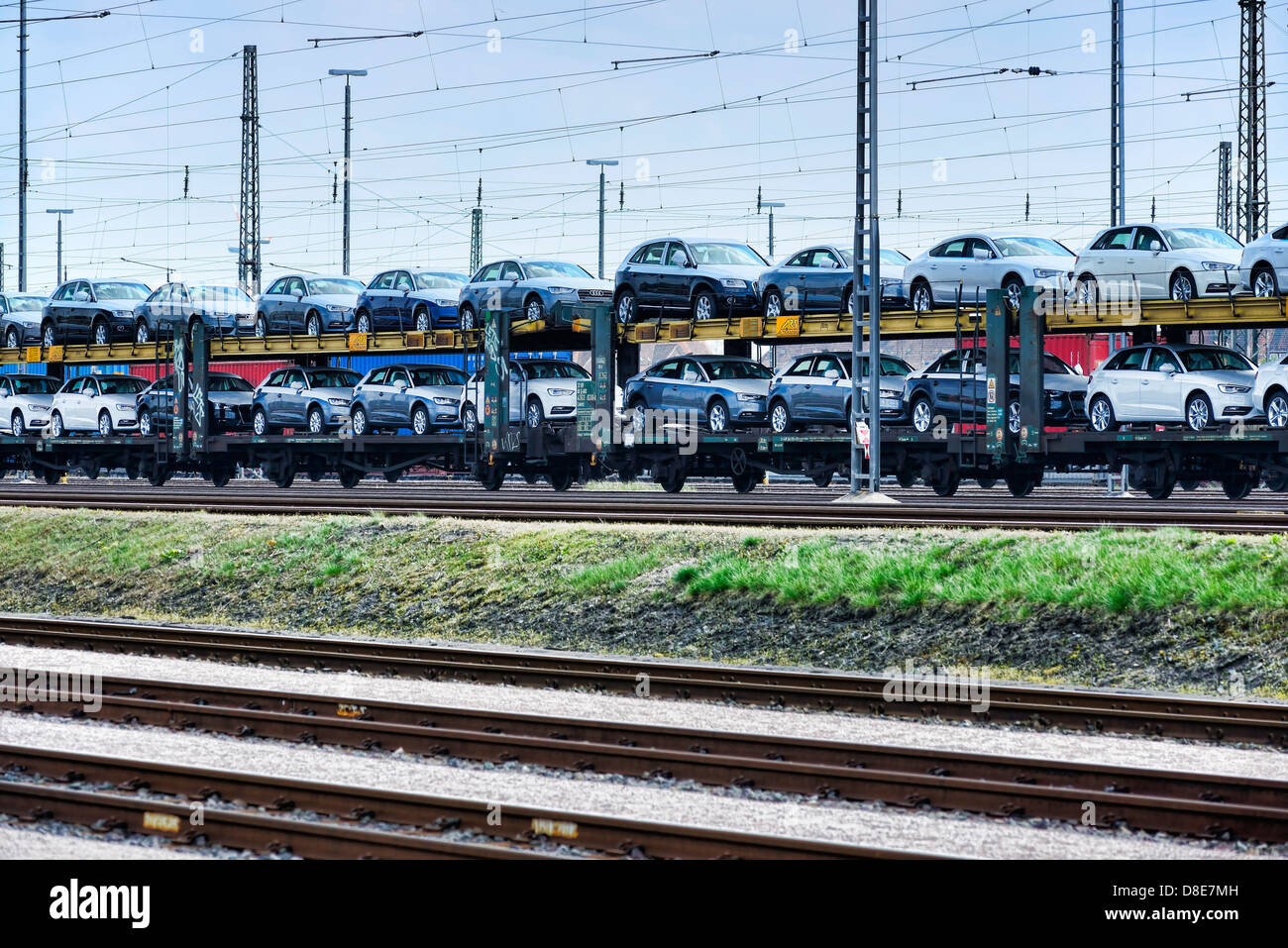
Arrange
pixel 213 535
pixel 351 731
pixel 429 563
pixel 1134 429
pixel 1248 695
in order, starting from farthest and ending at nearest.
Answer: pixel 1134 429 → pixel 213 535 → pixel 429 563 → pixel 1248 695 → pixel 351 731

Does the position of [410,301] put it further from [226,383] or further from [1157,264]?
[1157,264]

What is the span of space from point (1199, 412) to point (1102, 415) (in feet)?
5.08

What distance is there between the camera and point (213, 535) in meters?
Answer: 21.8

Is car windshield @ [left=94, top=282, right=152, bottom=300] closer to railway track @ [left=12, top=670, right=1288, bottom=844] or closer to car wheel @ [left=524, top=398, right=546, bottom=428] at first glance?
car wheel @ [left=524, top=398, right=546, bottom=428]

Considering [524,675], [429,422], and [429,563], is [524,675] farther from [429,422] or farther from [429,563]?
[429,422]

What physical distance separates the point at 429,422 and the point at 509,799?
23.0 metres

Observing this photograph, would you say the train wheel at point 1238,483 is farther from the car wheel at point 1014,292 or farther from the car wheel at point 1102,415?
the car wheel at point 1014,292

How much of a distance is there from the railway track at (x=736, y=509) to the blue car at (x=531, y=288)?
133 inches

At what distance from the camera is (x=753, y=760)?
9.02 metres

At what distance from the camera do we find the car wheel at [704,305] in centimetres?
2762

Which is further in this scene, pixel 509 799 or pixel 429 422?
pixel 429 422

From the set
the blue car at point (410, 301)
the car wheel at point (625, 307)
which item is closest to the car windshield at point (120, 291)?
the blue car at point (410, 301)

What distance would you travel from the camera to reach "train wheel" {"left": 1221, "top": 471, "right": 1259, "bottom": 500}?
80.0ft
